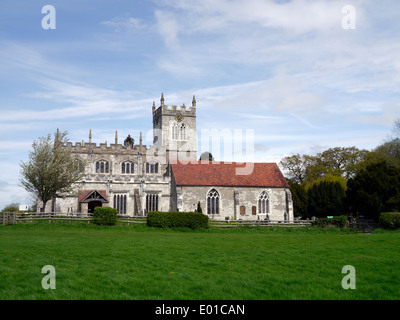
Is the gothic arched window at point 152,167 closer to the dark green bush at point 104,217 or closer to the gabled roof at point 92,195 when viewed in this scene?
the gabled roof at point 92,195

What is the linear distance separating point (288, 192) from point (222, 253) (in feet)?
100

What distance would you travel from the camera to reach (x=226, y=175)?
44062 mm

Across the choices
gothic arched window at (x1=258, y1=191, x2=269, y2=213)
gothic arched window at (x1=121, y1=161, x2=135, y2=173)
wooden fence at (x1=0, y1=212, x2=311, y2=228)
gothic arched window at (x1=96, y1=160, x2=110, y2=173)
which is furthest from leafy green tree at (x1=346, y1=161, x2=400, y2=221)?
gothic arched window at (x1=96, y1=160, x2=110, y2=173)

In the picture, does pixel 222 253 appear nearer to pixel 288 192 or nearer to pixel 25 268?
pixel 25 268

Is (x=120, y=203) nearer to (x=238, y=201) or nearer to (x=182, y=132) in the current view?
(x=238, y=201)

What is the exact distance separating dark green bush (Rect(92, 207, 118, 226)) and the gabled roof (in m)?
10.0

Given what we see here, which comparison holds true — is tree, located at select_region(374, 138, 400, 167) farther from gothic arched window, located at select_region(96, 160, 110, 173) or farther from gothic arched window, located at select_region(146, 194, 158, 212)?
gothic arched window, located at select_region(96, 160, 110, 173)

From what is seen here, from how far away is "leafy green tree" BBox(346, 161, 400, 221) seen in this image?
34.3m

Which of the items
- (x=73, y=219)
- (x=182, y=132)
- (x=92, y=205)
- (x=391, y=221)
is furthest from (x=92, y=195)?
(x=391, y=221)

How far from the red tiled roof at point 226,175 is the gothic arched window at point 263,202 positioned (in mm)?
1169

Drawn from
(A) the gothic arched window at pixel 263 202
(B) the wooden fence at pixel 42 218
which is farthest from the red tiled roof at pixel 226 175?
(B) the wooden fence at pixel 42 218

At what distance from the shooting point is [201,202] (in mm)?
41812

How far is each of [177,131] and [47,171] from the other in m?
27.7
